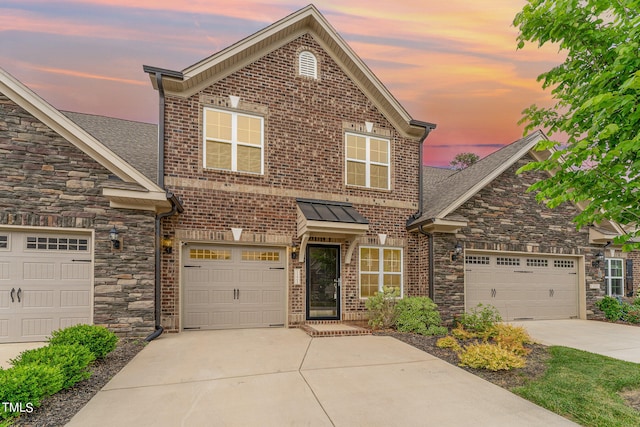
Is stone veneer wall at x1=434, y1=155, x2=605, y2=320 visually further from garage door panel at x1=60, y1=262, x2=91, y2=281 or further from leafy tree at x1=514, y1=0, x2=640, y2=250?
garage door panel at x1=60, y1=262, x2=91, y2=281

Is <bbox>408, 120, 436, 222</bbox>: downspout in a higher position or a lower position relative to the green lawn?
higher

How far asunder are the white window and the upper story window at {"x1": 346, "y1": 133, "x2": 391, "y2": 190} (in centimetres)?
1231

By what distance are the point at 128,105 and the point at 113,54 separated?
3.43m

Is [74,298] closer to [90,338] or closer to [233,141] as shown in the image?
[90,338]

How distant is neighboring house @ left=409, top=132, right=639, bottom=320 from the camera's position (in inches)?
405

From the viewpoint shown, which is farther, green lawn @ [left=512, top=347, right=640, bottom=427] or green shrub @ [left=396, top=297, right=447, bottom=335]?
green shrub @ [left=396, top=297, right=447, bottom=335]

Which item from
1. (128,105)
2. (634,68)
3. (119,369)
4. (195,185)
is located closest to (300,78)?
(195,185)

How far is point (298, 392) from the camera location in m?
4.62

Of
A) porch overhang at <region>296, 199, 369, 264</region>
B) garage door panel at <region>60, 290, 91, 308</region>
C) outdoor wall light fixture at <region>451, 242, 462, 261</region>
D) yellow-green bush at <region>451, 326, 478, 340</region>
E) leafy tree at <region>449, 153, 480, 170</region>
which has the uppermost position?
leafy tree at <region>449, 153, 480, 170</region>

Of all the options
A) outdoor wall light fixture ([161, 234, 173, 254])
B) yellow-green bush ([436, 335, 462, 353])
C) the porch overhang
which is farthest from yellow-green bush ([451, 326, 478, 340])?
outdoor wall light fixture ([161, 234, 173, 254])

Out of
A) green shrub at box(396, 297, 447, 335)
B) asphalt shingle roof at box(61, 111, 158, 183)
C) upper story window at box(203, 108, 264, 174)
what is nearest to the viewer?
green shrub at box(396, 297, 447, 335)

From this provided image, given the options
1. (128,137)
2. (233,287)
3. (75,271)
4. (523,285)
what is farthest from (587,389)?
(128,137)

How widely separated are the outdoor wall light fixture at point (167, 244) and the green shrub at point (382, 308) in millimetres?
5810

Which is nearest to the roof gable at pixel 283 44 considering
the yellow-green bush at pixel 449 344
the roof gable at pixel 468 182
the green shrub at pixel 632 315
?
the roof gable at pixel 468 182
